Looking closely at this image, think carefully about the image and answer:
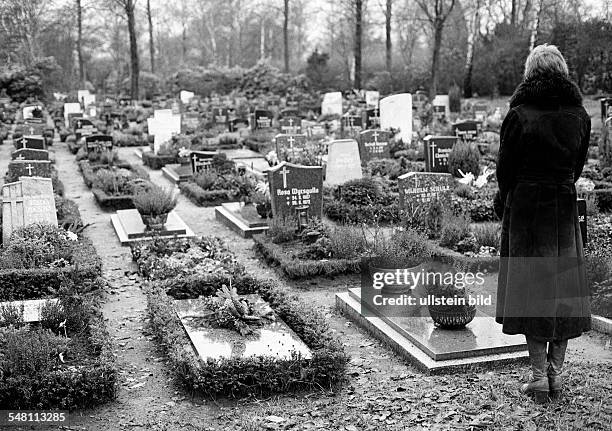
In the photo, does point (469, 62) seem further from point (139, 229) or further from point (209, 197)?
point (139, 229)

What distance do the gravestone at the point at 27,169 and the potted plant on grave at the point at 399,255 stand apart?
753cm

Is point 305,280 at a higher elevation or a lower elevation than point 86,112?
lower

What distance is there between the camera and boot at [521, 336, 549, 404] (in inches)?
225

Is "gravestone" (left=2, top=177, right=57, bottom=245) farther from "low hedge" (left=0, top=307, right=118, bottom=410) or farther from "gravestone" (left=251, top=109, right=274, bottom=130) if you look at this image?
"gravestone" (left=251, top=109, right=274, bottom=130)

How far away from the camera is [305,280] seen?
998 centimetres

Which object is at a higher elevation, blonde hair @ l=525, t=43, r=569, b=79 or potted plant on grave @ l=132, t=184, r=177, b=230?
blonde hair @ l=525, t=43, r=569, b=79

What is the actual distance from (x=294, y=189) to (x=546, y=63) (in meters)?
6.88

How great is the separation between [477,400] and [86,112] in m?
34.7

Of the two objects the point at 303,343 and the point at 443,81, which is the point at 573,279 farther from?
the point at 443,81

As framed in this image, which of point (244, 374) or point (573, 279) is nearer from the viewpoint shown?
point (573, 279)

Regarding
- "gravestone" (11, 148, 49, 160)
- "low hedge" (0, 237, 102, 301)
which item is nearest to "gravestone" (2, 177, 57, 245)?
"low hedge" (0, 237, 102, 301)

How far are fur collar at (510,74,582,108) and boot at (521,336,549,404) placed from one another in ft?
5.78

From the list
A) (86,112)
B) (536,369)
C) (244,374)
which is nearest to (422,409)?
(536,369)

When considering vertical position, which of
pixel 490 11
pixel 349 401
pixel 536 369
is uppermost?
pixel 490 11
